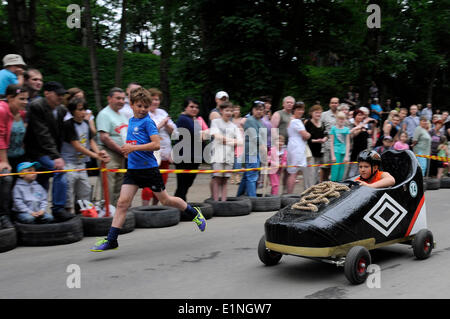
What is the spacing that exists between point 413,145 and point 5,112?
10.4 meters

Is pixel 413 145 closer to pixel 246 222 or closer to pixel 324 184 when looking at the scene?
pixel 246 222

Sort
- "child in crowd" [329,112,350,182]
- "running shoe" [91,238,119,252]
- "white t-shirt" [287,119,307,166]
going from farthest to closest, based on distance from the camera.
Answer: "child in crowd" [329,112,350,182] → "white t-shirt" [287,119,307,166] → "running shoe" [91,238,119,252]

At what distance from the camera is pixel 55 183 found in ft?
22.5

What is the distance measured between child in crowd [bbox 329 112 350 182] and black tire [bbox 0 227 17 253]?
653cm

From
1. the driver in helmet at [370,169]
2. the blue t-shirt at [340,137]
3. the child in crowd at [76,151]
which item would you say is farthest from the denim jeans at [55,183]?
the blue t-shirt at [340,137]

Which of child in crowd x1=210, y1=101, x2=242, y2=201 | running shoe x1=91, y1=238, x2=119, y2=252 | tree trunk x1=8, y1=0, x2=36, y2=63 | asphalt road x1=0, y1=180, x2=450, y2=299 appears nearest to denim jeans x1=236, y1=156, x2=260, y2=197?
child in crowd x1=210, y1=101, x2=242, y2=201

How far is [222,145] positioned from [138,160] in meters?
2.96

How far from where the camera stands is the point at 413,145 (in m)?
13.2

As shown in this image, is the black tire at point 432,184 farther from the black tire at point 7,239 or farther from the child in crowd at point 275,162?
the black tire at point 7,239

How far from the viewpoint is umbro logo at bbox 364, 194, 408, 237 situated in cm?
506

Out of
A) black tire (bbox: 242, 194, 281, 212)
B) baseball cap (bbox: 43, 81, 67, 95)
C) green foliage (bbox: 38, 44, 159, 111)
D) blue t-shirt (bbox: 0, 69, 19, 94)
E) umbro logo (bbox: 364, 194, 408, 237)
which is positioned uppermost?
green foliage (bbox: 38, 44, 159, 111)

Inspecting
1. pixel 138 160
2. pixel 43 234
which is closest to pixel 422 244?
pixel 138 160

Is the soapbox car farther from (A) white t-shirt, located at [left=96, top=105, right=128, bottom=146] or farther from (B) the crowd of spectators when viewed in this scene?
(A) white t-shirt, located at [left=96, top=105, right=128, bottom=146]

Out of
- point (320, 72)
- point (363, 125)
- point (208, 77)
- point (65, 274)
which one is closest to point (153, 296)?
point (65, 274)
